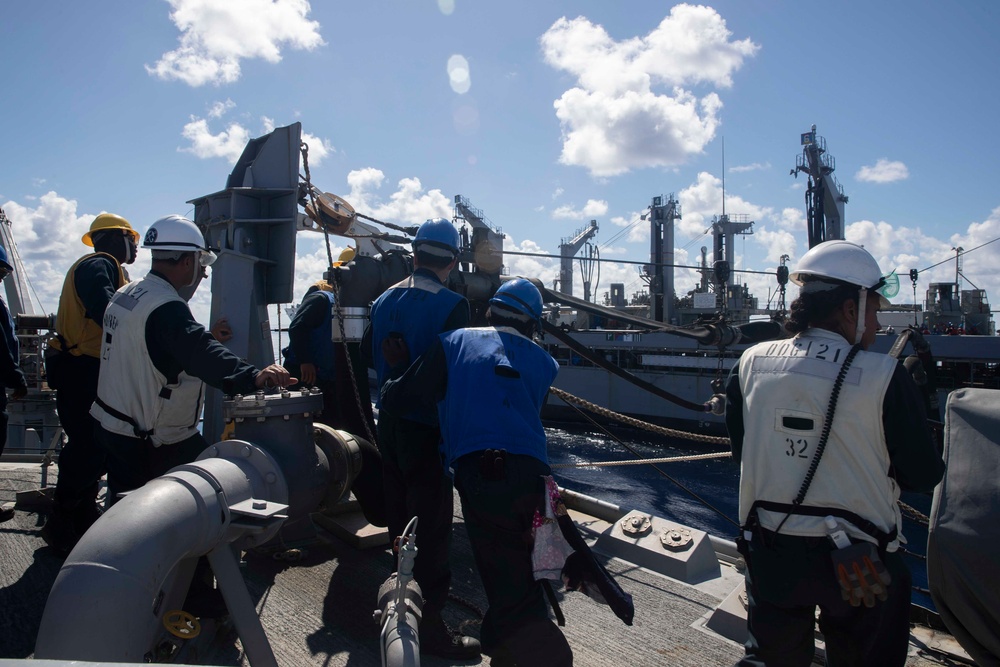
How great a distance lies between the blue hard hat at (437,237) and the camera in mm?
3217

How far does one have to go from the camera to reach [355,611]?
9.58 feet

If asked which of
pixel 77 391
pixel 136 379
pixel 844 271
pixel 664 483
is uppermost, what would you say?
pixel 844 271

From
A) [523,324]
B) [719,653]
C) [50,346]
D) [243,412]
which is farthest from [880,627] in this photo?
[50,346]

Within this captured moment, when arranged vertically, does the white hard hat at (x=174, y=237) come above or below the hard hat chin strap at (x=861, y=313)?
above

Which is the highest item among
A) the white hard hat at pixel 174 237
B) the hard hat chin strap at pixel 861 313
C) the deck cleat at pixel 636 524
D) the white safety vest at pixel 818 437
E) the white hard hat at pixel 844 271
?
the white hard hat at pixel 174 237

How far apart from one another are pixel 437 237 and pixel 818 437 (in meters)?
2.04

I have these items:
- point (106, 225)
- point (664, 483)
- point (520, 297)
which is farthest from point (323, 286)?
point (664, 483)

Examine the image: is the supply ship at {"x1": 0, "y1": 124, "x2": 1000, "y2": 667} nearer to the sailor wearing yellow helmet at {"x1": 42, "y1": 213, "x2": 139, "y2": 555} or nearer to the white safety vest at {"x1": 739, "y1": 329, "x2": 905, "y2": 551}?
the sailor wearing yellow helmet at {"x1": 42, "y1": 213, "x2": 139, "y2": 555}

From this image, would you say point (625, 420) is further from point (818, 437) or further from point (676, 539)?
point (818, 437)

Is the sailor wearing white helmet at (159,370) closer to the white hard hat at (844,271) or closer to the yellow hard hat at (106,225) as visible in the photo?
the yellow hard hat at (106,225)

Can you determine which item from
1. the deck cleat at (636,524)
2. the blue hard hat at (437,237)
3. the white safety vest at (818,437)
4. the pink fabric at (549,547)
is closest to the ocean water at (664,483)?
the deck cleat at (636,524)

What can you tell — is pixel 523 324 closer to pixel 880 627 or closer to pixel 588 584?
pixel 588 584

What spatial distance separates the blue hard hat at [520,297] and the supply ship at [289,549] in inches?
38.7

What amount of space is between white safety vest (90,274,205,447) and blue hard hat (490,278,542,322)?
1368 millimetres
